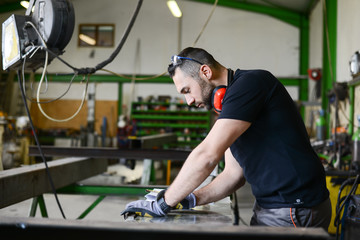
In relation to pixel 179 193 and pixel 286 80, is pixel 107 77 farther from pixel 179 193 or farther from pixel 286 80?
pixel 179 193

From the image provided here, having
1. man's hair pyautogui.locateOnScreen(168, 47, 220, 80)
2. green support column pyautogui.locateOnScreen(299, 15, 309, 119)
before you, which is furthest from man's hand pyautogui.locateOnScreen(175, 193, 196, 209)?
green support column pyautogui.locateOnScreen(299, 15, 309, 119)

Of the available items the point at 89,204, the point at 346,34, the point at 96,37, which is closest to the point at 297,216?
the point at 89,204

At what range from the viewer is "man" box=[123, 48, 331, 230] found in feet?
3.86

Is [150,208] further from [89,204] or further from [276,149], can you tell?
[89,204]

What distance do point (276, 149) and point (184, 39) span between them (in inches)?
373

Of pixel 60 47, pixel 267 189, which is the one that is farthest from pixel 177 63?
pixel 267 189

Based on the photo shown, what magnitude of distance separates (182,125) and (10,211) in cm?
588

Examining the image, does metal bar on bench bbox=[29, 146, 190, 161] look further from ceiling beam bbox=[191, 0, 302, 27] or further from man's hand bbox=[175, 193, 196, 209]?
ceiling beam bbox=[191, 0, 302, 27]

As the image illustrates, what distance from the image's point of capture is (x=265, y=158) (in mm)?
1263

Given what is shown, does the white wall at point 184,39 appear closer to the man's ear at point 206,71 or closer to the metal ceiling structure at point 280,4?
the metal ceiling structure at point 280,4

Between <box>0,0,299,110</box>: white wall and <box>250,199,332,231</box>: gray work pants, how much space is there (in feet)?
29.4

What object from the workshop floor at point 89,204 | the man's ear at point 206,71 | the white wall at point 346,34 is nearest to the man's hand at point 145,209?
the man's ear at point 206,71

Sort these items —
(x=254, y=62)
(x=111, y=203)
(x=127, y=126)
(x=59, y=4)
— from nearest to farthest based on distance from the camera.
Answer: (x=59, y=4) → (x=111, y=203) → (x=127, y=126) → (x=254, y=62)

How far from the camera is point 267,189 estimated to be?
4.19 feet
